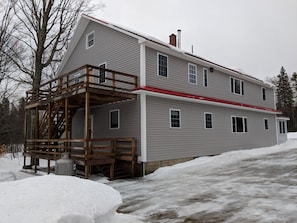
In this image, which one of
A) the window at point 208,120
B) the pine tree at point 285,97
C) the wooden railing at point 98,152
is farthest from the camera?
the pine tree at point 285,97

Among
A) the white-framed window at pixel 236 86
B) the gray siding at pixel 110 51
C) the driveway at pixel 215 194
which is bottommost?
the driveway at pixel 215 194

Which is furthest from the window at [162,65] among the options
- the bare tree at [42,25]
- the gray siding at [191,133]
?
the bare tree at [42,25]

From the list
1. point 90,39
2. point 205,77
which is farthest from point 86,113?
point 205,77

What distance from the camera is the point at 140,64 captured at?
13.0 m

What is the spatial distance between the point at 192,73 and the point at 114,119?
18.4 ft

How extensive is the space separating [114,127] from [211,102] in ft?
20.2

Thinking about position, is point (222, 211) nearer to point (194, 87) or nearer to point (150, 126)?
point (150, 126)

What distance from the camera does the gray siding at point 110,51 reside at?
1351cm

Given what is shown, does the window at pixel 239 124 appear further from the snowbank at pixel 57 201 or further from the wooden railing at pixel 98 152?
the snowbank at pixel 57 201

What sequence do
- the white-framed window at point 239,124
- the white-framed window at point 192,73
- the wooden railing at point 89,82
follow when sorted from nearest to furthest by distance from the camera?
the wooden railing at point 89,82, the white-framed window at point 192,73, the white-framed window at point 239,124

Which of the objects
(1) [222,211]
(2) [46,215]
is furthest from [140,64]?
(2) [46,215]

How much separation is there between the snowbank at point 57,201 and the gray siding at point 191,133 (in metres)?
7.11

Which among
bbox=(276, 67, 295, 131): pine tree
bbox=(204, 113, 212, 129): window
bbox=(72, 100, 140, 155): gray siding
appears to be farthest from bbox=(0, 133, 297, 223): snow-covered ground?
bbox=(276, 67, 295, 131): pine tree

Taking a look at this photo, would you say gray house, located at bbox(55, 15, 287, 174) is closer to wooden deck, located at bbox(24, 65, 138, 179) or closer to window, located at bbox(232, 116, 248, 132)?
window, located at bbox(232, 116, 248, 132)
